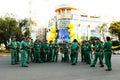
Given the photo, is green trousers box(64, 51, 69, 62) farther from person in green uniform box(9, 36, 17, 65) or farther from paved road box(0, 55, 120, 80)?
paved road box(0, 55, 120, 80)

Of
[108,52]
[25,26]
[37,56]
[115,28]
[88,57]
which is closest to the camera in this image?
[108,52]

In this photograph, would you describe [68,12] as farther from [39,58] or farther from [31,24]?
[39,58]

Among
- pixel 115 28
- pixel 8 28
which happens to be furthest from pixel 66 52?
pixel 115 28

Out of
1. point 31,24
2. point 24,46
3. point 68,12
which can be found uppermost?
point 68,12

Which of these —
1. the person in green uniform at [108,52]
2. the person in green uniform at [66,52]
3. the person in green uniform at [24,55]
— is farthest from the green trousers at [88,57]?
the person in green uniform at [108,52]

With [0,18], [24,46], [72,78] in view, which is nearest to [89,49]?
[24,46]

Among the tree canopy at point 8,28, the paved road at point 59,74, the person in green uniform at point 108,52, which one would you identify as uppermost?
the tree canopy at point 8,28

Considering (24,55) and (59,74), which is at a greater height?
(24,55)

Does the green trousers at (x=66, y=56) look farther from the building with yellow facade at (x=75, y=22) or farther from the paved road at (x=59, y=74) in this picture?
the building with yellow facade at (x=75, y=22)

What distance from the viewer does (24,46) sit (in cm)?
1648

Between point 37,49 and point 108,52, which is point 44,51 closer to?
point 37,49

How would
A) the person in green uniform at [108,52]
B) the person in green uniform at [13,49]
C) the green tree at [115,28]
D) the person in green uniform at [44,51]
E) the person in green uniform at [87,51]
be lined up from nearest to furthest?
1. the person in green uniform at [108,52]
2. the person in green uniform at [13,49]
3. the person in green uniform at [87,51]
4. the person in green uniform at [44,51]
5. the green tree at [115,28]

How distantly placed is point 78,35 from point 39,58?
249 feet

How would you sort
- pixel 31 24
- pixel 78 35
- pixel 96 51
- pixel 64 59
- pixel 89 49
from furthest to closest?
pixel 78 35 < pixel 31 24 < pixel 64 59 < pixel 89 49 < pixel 96 51
